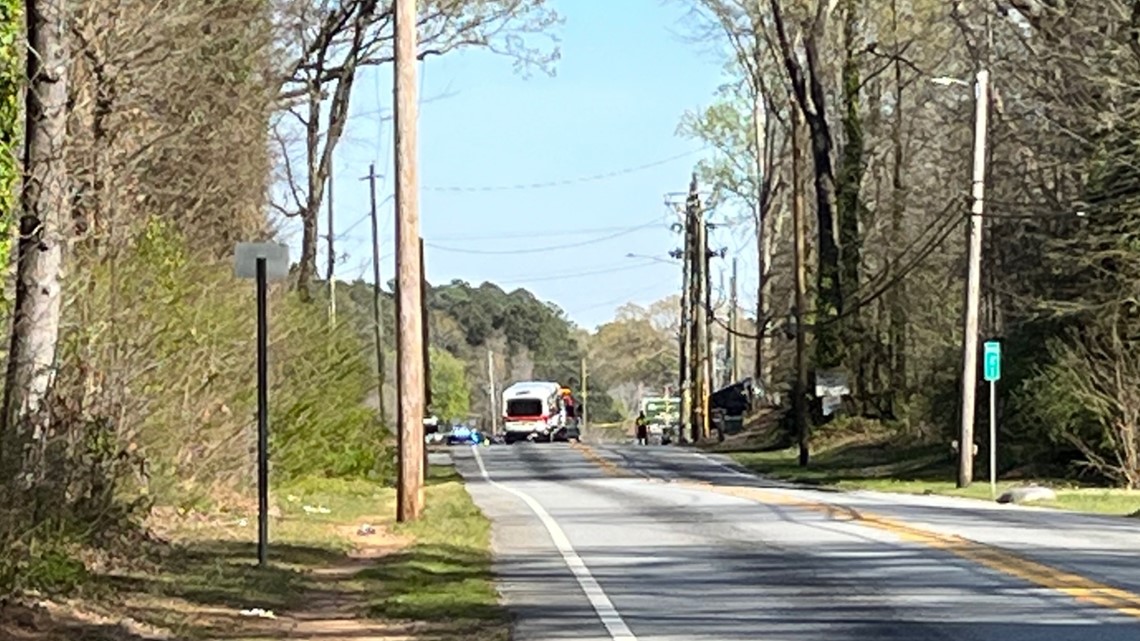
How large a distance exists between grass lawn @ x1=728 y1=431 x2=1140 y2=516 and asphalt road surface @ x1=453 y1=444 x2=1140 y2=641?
7.75 ft

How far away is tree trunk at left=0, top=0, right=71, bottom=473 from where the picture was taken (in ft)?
53.3

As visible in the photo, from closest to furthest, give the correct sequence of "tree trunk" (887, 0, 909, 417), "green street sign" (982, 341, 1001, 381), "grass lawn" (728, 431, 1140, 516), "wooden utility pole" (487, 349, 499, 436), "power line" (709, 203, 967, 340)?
"grass lawn" (728, 431, 1140, 516) → "green street sign" (982, 341, 1001, 381) → "power line" (709, 203, 967, 340) → "tree trunk" (887, 0, 909, 417) → "wooden utility pole" (487, 349, 499, 436)

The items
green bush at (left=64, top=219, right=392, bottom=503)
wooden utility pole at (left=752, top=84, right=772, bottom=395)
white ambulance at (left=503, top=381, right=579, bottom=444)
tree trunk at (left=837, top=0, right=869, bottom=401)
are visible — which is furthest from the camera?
white ambulance at (left=503, top=381, right=579, bottom=444)

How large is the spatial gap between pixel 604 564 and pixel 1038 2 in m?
21.2

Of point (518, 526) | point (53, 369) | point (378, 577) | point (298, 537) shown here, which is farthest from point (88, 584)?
point (518, 526)

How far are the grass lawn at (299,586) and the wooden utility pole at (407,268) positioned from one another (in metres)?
0.78

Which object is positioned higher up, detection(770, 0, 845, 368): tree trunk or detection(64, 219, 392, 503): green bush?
detection(770, 0, 845, 368): tree trunk

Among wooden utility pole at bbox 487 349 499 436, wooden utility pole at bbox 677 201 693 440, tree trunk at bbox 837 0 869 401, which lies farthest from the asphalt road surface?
wooden utility pole at bbox 487 349 499 436

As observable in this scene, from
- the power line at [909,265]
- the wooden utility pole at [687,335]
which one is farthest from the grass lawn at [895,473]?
the wooden utility pole at [687,335]

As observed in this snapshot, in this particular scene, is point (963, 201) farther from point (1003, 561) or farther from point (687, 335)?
point (687, 335)

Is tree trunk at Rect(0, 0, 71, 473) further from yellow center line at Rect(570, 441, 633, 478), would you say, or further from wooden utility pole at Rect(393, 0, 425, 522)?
yellow center line at Rect(570, 441, 633, 478)

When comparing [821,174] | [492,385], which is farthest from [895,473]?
[492,385]

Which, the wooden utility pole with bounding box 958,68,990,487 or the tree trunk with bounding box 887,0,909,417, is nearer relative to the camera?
the wooden utility pole with bounding box 958,68,990,487

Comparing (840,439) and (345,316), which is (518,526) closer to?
(345,316)
